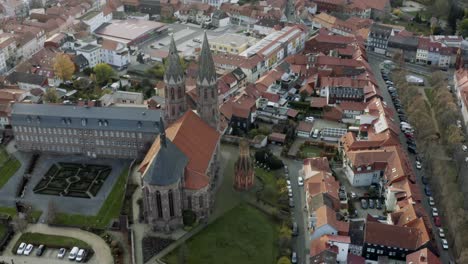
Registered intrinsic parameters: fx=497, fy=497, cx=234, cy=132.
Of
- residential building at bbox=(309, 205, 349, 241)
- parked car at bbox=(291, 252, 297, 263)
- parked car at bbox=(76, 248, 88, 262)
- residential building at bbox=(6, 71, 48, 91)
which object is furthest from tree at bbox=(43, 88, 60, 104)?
parked car at bbox=(291, 252, 297, 263)

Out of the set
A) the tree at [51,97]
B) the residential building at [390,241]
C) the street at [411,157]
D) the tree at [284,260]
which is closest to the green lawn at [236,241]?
the tree at [284,260]

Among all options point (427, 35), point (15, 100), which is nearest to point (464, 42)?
point (427, 35)

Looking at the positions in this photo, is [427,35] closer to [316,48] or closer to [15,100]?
[316,48]

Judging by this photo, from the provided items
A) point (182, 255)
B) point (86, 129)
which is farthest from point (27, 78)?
point (182, 255)

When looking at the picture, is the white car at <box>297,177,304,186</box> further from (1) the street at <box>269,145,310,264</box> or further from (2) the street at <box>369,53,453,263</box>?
(2) the street at <box>369,53,453,263</box>

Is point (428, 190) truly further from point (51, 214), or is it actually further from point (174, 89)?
point (51, 214)

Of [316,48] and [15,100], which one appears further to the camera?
[316,48]

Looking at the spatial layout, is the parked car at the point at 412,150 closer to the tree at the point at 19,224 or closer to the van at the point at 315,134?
the van at the point at 315,134
